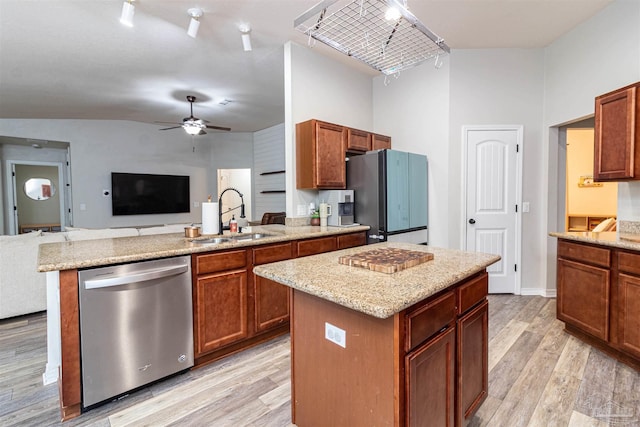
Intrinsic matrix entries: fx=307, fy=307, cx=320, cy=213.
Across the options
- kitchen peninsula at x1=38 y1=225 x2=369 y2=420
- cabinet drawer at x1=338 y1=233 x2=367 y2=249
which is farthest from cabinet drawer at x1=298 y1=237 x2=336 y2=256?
cabinet drawer at x1=338 y1=233 x2=367 y2=249

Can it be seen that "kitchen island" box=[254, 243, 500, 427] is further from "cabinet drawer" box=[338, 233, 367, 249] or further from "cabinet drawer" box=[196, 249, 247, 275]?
"cabinet drawer" box=[338, 233, 367, 249]

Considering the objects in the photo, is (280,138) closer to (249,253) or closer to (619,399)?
(249,253)

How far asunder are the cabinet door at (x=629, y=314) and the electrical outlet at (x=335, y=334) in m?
2.22

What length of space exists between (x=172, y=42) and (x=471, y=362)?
12.7 feet

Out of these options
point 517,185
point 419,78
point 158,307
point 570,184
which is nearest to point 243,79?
point 419,78

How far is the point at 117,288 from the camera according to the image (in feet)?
5.91

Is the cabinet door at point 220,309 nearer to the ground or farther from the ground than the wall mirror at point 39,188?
nearer to the ground

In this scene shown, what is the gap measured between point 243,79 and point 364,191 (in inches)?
96.7

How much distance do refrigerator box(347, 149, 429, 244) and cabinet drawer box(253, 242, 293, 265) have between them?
1173mm

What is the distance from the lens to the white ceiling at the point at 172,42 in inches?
108

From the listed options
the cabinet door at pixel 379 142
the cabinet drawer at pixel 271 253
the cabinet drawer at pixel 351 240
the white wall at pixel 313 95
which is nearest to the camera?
the cabinet drawer at pixel 271 253

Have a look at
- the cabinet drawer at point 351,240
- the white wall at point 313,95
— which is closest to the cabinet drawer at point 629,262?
the cabinet drawer at point 351,240

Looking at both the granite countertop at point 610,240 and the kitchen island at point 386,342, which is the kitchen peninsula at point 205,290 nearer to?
the kitchen island at point 386,342

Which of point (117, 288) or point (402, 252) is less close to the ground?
point (402, 252)
